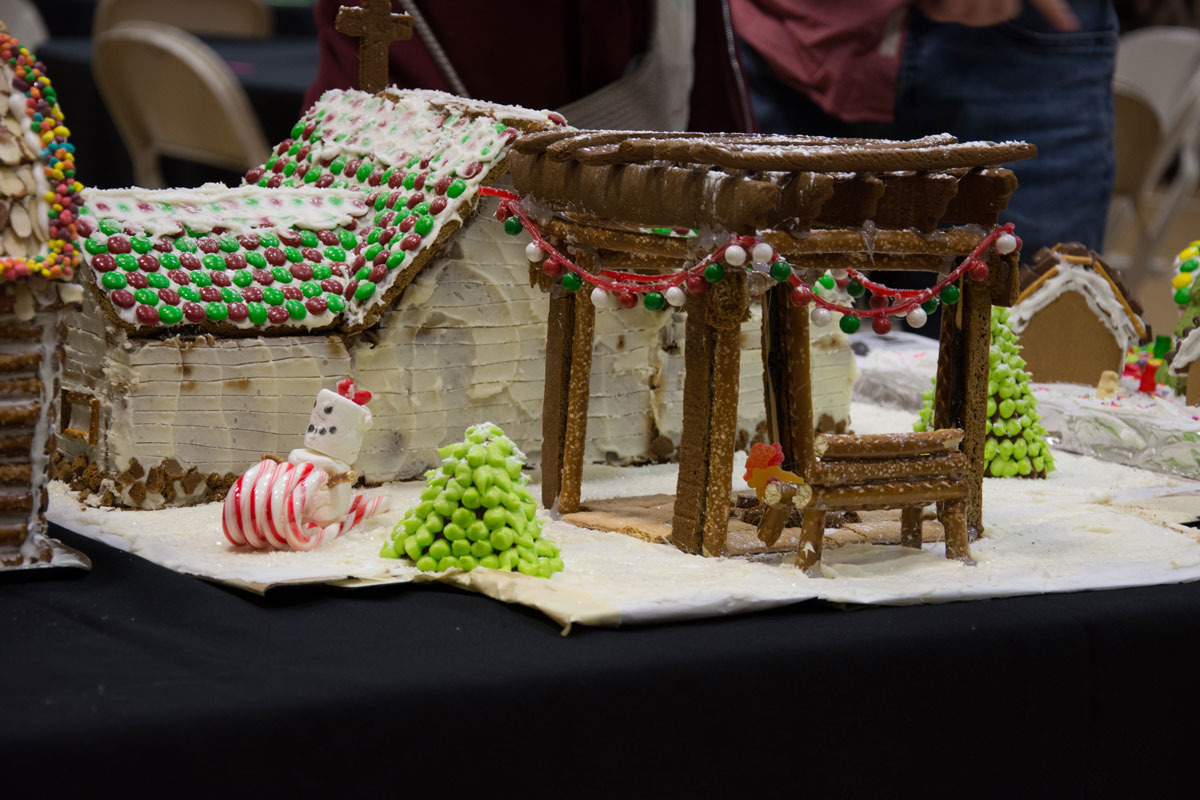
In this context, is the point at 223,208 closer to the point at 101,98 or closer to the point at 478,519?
the point at 478,519

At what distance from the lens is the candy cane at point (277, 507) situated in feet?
8.46

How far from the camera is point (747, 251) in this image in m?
2.49

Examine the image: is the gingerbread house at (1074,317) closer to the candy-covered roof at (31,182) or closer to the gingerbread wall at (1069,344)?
the gingerbread wall at (1069,344)

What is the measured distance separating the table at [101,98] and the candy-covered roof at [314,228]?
1.58 metres

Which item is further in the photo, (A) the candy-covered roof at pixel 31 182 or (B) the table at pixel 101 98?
(B) the table at pixel 101 98

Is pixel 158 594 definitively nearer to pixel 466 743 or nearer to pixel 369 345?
pixel 466 743

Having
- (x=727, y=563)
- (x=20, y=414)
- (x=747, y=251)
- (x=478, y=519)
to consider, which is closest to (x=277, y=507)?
(x=478, y=519)

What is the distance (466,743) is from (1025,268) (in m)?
2.37

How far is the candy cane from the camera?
2578 millimetres

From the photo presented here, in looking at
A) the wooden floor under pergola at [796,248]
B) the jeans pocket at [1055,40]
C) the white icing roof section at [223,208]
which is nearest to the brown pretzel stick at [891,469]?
the wooden floor under pergola at [796,248]

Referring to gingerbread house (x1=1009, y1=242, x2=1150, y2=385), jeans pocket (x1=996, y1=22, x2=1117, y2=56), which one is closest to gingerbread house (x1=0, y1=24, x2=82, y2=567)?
gingerbread house (x1=1009, y1=242, x2=1150, y2=385)

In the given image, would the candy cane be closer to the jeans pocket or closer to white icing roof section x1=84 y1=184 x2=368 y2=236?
white icing roof section x1=84 y1=184 x2=368 y2=236

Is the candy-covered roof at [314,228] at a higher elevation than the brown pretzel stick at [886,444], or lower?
higher

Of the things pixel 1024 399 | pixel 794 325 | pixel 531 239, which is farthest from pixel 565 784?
pixel 1024 399
